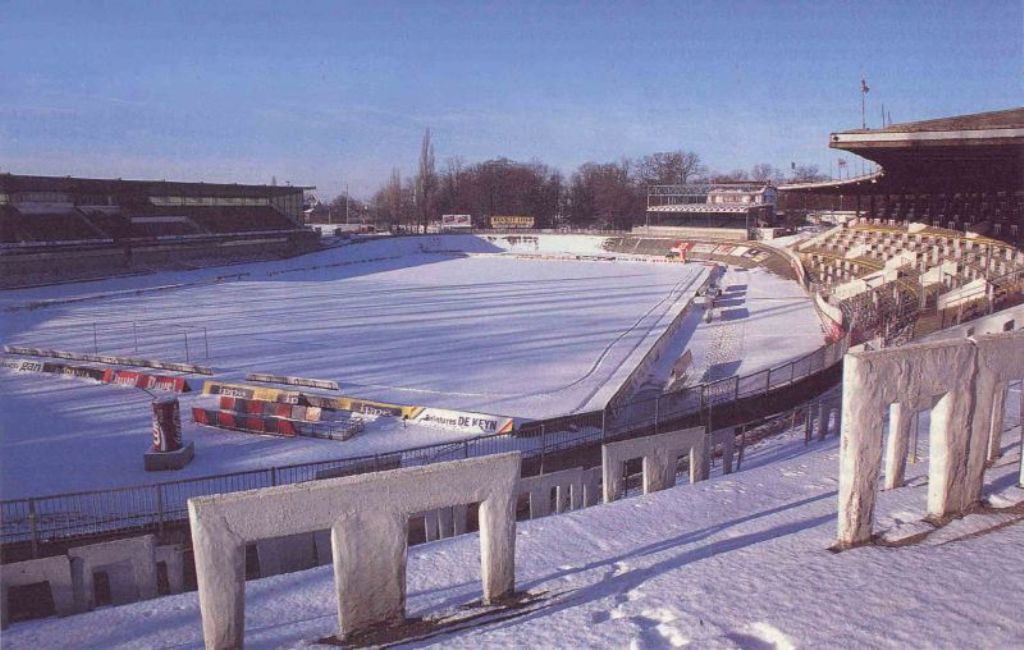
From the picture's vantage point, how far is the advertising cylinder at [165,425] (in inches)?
609

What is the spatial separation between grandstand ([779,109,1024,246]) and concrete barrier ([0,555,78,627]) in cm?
2359

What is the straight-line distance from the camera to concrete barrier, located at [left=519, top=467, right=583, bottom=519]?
1067cm

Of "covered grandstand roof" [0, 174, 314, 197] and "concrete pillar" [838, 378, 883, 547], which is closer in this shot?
"concrete pillar" [838, 378, 883, 547]

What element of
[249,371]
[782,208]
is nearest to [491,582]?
[249,371]

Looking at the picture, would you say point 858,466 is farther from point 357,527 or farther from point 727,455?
point 727,455

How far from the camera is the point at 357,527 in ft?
14.8

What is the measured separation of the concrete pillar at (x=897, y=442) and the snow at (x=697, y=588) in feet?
0.57

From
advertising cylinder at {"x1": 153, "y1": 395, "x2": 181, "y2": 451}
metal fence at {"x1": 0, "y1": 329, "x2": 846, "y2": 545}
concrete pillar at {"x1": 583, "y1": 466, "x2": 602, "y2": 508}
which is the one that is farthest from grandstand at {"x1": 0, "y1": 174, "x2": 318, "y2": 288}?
concrete pillar at {"x1": 583, "y1": 466, "x2": 602, "y2": 508}

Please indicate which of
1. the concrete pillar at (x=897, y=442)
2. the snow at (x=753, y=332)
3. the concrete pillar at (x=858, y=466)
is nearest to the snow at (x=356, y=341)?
the snow at (x=753, y=332)

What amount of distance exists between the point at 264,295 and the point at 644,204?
7065cm

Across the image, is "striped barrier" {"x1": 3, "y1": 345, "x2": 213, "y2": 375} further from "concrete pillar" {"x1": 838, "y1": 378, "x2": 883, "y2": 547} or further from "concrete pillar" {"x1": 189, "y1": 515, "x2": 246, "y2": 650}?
"concrete pillar" {"x1": 838, "y1": 378, "x2": 883, "y2": 547}

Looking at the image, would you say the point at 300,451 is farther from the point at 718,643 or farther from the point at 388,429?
the point at 718,643

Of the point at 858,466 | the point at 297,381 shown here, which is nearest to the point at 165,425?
the point at 297,381

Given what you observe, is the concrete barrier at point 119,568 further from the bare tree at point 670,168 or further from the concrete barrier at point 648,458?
the bare tree at point 670,168
